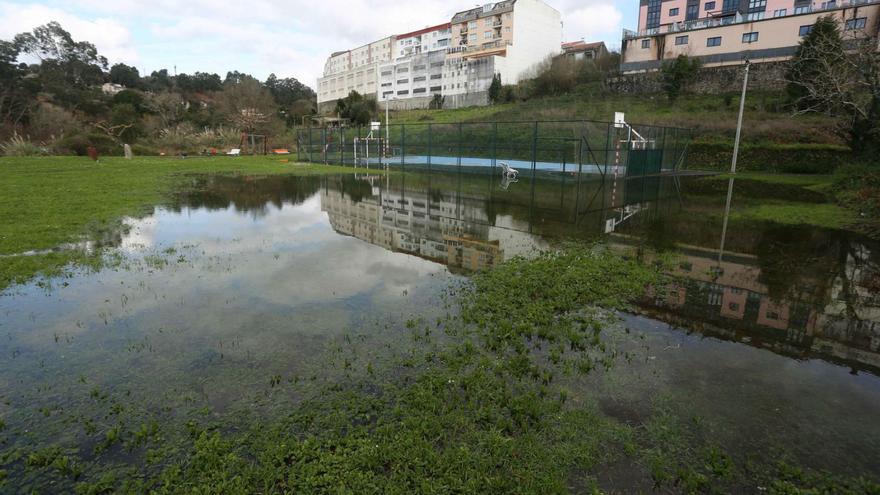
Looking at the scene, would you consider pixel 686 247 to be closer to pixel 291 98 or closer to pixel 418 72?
pixel 418 72

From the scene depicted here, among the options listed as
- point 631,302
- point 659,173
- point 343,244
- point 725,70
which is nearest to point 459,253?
point 343,244

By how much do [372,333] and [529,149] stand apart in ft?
67.6

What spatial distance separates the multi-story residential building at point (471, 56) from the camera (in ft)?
205

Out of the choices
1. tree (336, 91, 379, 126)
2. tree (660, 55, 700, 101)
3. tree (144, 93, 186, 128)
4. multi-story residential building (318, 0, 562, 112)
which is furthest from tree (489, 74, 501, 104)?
tree (144, 93, 186, 128)

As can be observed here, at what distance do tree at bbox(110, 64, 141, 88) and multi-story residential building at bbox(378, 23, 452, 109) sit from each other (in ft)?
125

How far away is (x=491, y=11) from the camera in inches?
2653

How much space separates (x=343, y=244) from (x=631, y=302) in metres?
5.28

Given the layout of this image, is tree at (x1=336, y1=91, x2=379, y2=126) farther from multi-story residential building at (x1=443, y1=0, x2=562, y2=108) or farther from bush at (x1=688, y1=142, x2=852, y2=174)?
bush at (x1=688, y1=142, x2=852, y2=174)

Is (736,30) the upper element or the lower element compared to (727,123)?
upper

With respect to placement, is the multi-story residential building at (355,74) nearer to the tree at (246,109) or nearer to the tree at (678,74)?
the tree at (246,109)

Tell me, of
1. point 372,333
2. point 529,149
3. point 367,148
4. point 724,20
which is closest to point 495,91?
point 724,20

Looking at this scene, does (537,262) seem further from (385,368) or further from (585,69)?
(585,69)

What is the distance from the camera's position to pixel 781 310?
568cm

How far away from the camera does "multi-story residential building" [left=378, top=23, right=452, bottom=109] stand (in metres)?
69.3
